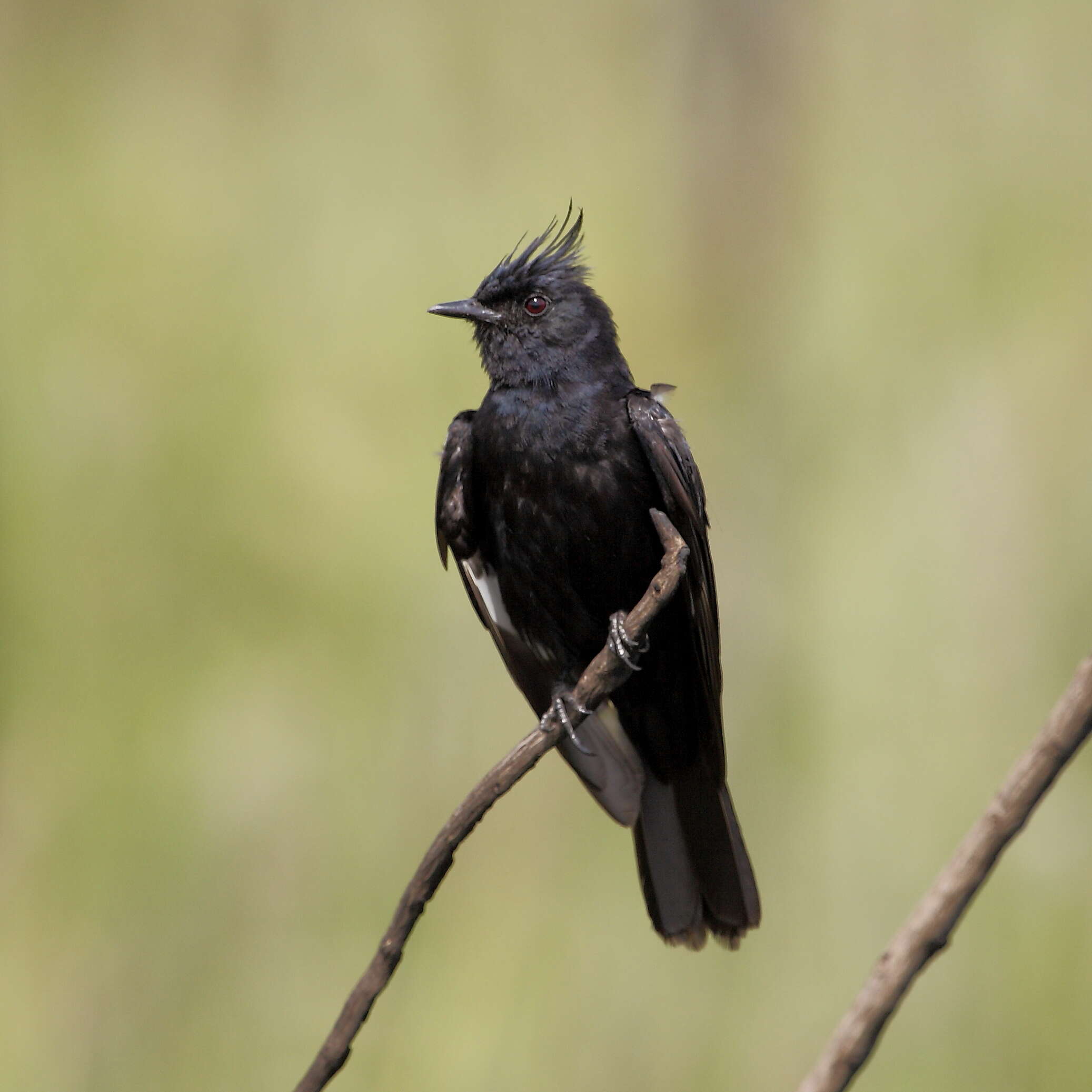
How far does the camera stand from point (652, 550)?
234 centimetres

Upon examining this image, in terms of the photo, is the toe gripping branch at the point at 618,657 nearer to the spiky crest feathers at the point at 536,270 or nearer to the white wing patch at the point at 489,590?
the white wing patch at the point at 489,590

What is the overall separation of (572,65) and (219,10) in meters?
1.00

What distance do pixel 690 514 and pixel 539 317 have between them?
0.58 meters

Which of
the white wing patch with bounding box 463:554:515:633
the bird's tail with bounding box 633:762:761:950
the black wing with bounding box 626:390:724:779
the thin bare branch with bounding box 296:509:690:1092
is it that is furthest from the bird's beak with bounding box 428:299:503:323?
the bird's tail with bounding box 633:762:761:950

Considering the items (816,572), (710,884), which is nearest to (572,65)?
(816,572)

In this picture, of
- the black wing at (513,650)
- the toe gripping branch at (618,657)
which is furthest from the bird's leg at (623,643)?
the black wing at (513,650)

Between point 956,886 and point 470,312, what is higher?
point 470,312

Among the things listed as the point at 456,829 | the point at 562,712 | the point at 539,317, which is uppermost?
the point at 539,317

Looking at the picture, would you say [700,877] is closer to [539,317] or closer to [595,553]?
[595,553]

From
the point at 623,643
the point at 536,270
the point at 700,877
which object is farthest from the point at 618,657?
the point at 536,270

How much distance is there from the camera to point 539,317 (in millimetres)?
2498

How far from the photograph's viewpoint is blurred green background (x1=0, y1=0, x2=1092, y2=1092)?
281 centimetres

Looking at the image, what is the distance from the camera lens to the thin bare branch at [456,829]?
1.19 m

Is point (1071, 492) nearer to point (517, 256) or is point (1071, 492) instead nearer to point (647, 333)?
point (647, 333)
